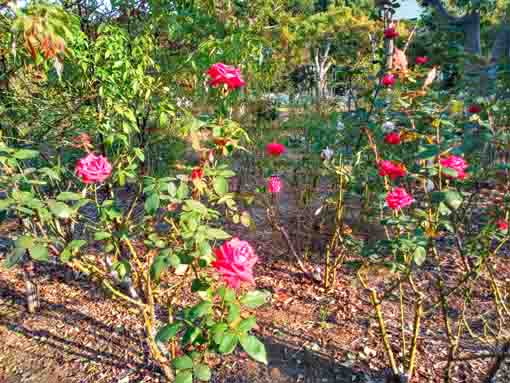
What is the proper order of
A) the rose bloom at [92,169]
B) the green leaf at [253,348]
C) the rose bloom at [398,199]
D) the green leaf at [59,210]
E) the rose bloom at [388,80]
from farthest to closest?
the rose bloom at [388,80] < the rose bloom at [398,199] < the rose bloom at [92,169] < the green leaf at [59,210] < the green leaf at [253,348]

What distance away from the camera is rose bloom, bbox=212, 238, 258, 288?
3.40ft

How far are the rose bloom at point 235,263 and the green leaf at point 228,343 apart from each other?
14 centimetres

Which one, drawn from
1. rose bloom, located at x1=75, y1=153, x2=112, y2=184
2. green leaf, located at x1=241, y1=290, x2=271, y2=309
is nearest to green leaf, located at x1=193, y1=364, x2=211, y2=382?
green leaf, located at x1=241, y1=290, x2=271, y2=309

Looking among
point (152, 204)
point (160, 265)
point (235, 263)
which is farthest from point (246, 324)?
point (152, 204)

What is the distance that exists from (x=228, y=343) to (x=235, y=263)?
0.72 feet

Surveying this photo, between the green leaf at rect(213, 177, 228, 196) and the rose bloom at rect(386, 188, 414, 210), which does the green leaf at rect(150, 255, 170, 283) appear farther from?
the rose bloom at rect(386, 188, 414, 210)

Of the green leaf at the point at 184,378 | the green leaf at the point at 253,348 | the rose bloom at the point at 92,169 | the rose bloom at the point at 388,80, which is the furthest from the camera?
the rose bloom at the point at 388,80

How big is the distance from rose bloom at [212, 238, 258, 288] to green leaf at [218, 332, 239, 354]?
14cm

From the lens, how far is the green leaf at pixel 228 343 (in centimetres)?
97

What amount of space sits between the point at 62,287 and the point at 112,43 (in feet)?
6.80

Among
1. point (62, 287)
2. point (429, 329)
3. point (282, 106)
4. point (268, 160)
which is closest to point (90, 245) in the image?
point (62, 287)

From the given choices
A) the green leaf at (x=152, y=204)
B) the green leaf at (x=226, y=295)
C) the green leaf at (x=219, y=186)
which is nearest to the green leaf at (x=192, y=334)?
the green leaf at (x=226, y=295)

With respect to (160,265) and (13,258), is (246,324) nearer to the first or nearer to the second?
(160,265)

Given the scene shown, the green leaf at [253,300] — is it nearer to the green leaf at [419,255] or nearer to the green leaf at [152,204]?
the green leaf at [152,204]
